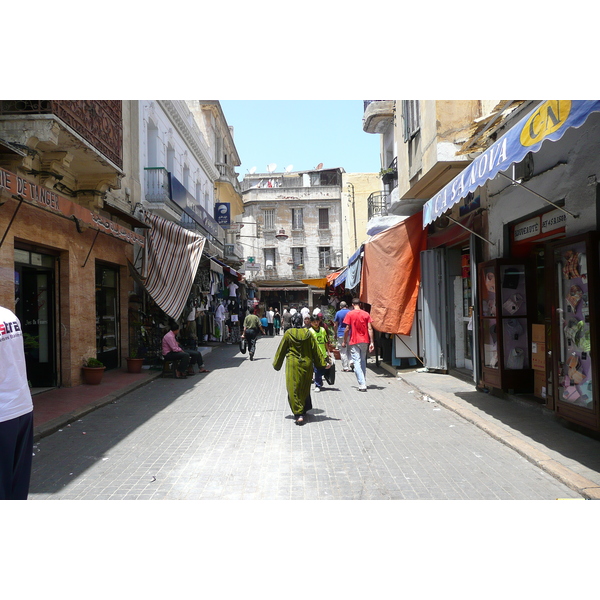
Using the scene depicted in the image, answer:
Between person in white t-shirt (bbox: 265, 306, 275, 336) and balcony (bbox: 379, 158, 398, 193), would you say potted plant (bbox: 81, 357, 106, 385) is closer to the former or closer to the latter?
balcony (bbox: 379, 158, 398, 193)

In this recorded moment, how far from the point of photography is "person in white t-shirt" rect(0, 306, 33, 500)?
3.55m

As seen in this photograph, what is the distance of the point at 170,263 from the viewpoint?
46.9 ft

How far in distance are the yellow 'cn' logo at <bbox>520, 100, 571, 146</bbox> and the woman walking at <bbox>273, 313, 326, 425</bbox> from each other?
437 cm

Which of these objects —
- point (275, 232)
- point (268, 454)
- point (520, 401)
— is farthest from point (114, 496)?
point (275, 232)

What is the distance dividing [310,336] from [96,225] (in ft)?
15.3

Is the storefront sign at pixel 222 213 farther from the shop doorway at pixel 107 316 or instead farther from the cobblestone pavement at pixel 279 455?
the cobblestone pavement at pixel 279 455

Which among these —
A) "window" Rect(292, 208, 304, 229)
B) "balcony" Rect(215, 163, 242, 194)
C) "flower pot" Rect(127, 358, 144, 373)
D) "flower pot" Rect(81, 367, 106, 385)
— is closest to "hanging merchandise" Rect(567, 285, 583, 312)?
"flower pot" Rect(81, 367, 106, 385)

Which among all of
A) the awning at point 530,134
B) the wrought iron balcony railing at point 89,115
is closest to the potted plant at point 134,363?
the wrought iron balcony railing at point 89,115

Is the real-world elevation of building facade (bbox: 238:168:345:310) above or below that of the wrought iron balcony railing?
above

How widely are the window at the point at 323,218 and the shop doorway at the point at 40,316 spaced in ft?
122

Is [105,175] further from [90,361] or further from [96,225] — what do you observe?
[90,361]

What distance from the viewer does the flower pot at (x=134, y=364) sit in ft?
43.2

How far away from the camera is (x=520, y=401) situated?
8211 mm

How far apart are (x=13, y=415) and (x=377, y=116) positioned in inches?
751
